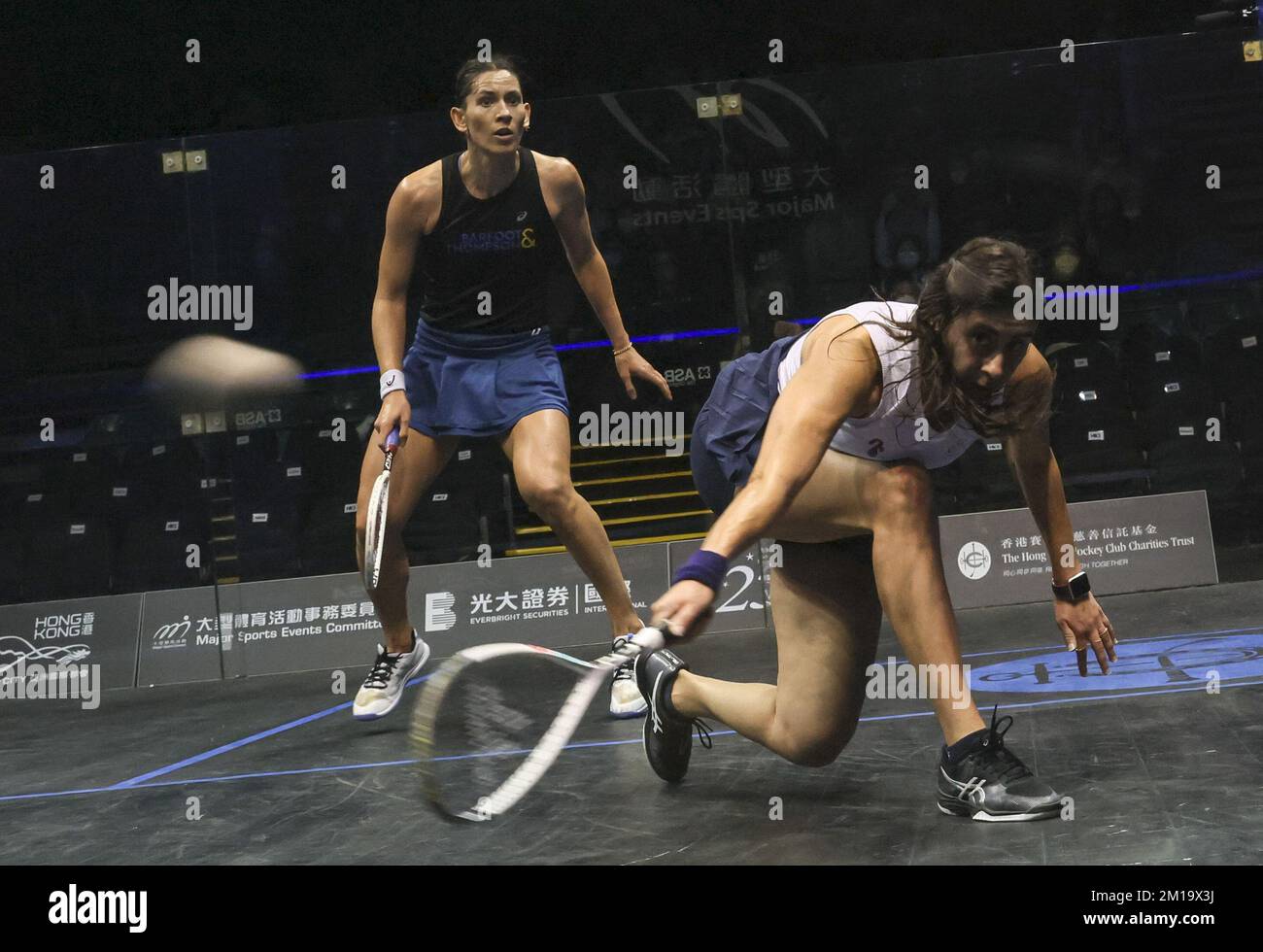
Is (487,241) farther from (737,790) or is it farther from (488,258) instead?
(737,790)

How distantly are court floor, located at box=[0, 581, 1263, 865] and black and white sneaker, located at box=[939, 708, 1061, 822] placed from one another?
28mm

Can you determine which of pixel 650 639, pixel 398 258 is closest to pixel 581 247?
pixel 398 258

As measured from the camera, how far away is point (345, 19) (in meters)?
7.21

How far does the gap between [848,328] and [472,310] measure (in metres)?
1.92

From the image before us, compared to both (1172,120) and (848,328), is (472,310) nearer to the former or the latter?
(848,328)

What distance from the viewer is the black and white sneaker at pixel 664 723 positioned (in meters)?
2.77

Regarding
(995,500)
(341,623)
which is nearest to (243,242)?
(341,623)

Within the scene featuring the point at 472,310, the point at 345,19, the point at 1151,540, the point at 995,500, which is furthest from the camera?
the point at 345,19

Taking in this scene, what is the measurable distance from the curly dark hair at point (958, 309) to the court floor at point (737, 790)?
2.39 ft

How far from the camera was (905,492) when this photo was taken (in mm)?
2396

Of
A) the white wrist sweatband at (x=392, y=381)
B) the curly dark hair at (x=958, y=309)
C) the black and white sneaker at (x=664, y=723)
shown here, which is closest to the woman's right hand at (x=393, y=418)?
the white wrist sweatband at (x=392, y=381)

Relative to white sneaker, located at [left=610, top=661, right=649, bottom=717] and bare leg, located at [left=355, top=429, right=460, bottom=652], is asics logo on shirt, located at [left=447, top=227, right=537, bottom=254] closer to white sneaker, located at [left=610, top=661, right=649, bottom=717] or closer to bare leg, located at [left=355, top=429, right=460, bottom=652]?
bare leg, located at [left=355, top=429, right=460, bottom=652]

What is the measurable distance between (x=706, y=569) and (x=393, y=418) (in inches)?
82.1

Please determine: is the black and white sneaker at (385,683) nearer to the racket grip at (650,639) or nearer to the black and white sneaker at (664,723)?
the black and white sneaker at (664,723)
